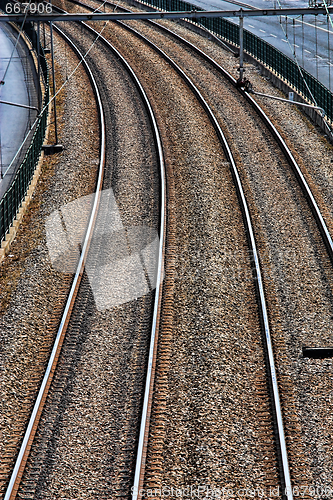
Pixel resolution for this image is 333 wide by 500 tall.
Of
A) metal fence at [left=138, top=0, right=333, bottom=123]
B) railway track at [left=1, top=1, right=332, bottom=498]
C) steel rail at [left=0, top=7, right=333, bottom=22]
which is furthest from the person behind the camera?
metal fence at [left=138, top=0, right=333, bottom=123]

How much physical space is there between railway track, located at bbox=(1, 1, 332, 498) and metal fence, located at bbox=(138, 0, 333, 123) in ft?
15.4

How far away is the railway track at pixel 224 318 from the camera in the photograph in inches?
480

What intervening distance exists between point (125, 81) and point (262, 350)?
2484cm

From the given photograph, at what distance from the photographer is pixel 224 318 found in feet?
54.2

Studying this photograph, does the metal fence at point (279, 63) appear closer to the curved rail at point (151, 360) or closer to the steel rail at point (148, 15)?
the steel rail at point (148, 15)

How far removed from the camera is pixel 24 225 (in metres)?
22.6

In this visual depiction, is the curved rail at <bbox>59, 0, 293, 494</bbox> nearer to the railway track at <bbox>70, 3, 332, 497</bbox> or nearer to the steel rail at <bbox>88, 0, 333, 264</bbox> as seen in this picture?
the railway track at <bbox>70, 3, 332, 497</bbox>

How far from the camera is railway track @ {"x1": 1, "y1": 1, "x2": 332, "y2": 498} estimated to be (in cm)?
1220

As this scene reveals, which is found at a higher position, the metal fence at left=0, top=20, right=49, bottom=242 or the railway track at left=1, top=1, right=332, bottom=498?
the metal fence at left=0, top=20, right=49, bottom=242

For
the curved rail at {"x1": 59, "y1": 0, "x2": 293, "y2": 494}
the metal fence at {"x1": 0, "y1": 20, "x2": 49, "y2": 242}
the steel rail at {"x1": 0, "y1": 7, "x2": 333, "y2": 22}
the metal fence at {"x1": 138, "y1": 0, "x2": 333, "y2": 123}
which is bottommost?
the curved rail at {"x1": 59, "y1": 0, "x2": 293, "y2": 494}

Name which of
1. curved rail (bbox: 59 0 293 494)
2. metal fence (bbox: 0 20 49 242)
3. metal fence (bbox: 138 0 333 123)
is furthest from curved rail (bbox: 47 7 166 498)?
metal fence (bbox: 138 0 333 123)

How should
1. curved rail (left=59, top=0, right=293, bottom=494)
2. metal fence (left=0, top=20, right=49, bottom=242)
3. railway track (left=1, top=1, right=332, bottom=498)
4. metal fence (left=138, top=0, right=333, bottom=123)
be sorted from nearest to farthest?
curved rail (left=59, top=0, right=293, bottom=494)
railway track (left=1, top=1, right=332, bottom=498)
metal fence (left=0, top=20, right=49, bottom=242)
metal fence (left=138, top=0, right=333, bottom=123)

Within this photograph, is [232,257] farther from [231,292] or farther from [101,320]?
[101,320]

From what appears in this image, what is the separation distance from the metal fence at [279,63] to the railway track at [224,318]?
469cm
